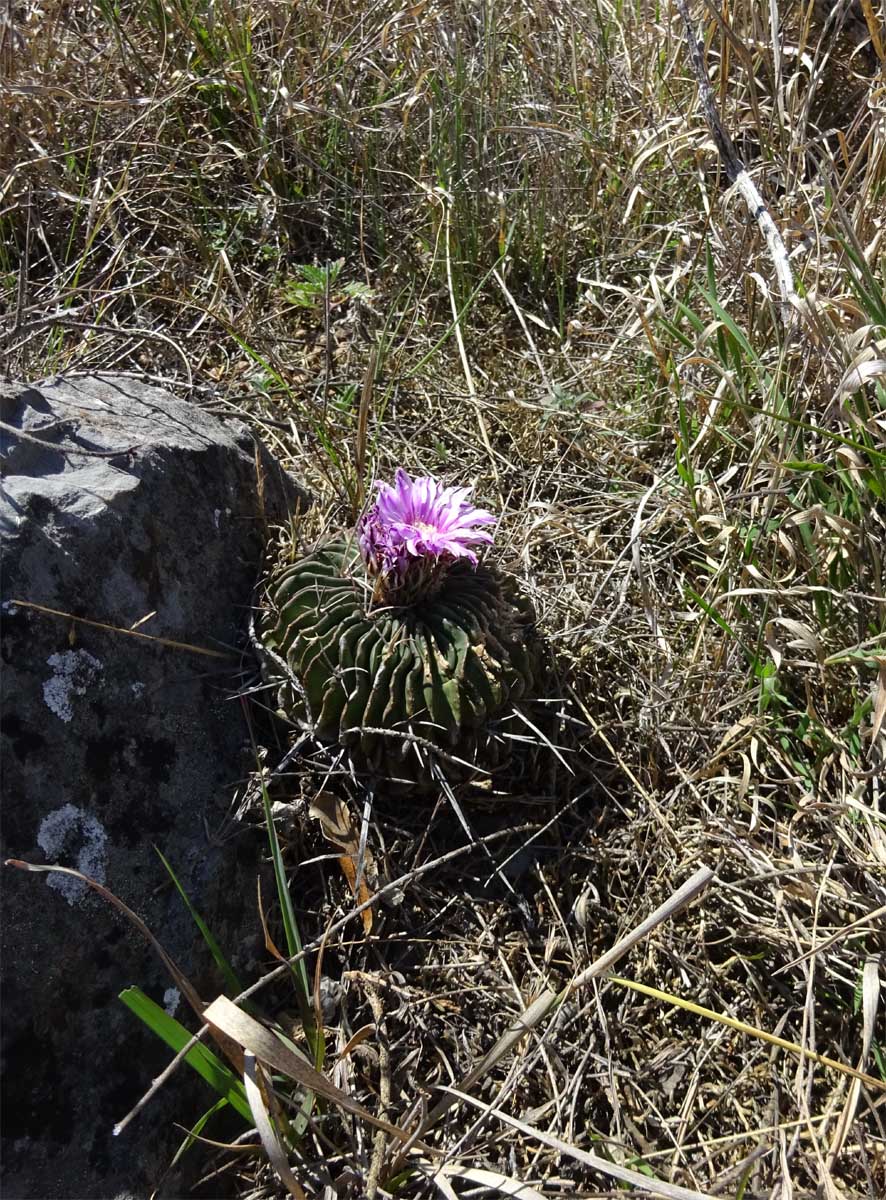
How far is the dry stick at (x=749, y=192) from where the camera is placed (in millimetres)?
2352

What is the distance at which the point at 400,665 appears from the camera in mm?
1990

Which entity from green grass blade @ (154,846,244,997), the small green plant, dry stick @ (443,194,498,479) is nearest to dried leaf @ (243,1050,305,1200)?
green grass blade @ (154,846,244,997)

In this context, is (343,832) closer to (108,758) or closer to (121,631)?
(108,758)

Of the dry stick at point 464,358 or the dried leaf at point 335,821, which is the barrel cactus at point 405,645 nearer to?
the dried leaf at point 335,821

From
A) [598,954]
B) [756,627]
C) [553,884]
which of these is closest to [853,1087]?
[598,954]

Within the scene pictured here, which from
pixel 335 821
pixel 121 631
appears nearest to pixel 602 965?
pixel 335 821

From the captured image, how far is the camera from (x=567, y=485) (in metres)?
2.73

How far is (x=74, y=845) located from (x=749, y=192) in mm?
2120

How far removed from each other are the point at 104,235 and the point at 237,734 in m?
1.94

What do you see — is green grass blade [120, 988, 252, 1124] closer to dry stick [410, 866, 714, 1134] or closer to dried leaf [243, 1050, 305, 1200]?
dried leaf [243, 1050, 305, 1200]

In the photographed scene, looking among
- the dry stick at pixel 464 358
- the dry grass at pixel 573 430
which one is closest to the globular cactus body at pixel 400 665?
the dry grass at pixel 573 430

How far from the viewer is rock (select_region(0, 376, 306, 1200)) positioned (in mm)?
1635

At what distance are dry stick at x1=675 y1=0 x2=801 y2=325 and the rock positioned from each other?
1286 mm

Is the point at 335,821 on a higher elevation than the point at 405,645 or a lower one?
lower
